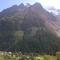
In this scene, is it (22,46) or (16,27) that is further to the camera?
(16,27)

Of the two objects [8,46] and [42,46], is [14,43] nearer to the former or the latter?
[8,46]

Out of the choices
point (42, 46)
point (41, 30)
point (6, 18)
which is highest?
point (6, 18)

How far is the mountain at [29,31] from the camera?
69.1m

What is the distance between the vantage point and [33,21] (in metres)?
81.8

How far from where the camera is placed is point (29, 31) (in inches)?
2923

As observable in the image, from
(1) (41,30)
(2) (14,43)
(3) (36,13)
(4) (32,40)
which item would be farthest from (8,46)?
(3) (36,13)

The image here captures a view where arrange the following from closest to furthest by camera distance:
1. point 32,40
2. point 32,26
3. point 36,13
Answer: point 32,40
point 32,26
point 36,13

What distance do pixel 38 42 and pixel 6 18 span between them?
17060 millimetres

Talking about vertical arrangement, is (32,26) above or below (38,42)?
above

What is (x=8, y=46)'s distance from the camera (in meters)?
67.9

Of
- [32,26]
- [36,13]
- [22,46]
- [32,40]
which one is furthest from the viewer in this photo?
[36,13]

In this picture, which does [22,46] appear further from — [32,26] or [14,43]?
[32,26]

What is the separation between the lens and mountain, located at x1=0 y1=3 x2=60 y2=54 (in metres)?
69.1

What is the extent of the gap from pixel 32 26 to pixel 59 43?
13181mm
